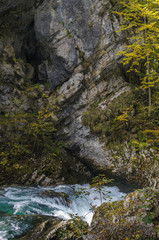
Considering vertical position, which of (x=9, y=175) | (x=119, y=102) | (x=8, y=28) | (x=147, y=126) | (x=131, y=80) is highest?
(x=8, y=28)

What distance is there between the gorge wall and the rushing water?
2.83 m

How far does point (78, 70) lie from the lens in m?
9.66

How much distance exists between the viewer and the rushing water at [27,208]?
13.0 ft

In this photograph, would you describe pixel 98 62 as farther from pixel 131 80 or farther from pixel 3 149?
pixel 3 149

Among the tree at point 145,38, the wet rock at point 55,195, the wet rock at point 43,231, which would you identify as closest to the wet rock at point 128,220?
the wet rock at point 43,231

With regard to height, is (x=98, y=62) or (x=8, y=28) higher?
(x=8, y=28)

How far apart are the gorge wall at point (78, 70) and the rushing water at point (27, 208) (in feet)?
9.29

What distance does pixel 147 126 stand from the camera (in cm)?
799

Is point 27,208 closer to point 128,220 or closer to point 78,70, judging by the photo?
point 128,220

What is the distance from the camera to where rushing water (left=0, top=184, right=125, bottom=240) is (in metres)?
3.96

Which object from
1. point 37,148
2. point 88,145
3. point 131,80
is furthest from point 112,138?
point 37,148

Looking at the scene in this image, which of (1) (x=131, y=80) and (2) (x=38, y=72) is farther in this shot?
(2) (x=38, y=72)

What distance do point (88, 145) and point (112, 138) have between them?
1.31 metres

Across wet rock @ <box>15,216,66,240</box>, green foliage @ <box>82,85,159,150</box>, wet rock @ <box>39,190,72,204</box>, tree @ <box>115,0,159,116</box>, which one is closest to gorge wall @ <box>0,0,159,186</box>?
green foliage @ <box>82,85,159,150</box>
